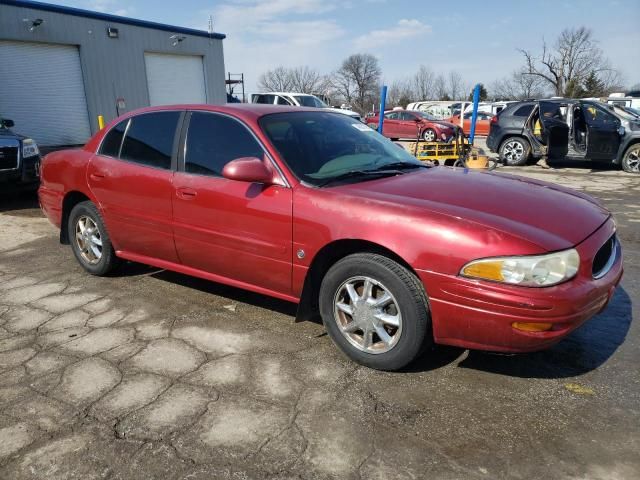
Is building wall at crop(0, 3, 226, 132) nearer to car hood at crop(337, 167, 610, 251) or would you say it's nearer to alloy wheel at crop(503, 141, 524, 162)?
Result: alloy wheel at crop(503, 141, 524, 162)

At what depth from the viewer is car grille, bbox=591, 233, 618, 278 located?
2742mm

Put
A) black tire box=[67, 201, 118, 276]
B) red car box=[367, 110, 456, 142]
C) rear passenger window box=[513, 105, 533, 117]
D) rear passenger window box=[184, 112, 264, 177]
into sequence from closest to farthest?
rear passenger window box=[184, 112, 264, 177], black tire box=[67, 201, 118, 276], rear passenger window box=[513, 105, 533, 117], red car box=[367, 110, 456, 142]

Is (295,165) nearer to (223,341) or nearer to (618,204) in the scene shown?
(223,341)

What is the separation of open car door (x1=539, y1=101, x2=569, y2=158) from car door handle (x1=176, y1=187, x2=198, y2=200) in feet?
33.5

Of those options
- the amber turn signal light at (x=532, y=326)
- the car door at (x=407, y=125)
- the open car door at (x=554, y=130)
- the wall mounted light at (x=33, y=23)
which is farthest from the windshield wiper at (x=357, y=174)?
the car door at (x=407, y=125)

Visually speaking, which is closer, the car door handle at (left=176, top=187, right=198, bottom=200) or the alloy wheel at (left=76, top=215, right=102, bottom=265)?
the car door handle at (left=176, top=187, right=198, bottom=200)

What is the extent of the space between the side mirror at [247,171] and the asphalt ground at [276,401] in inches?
42.7

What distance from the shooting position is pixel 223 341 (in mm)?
3355

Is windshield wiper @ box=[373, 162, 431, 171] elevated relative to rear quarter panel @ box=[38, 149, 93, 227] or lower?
Result: elevated

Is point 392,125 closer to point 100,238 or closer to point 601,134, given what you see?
point 601,134

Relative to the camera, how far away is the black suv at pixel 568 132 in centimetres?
1112

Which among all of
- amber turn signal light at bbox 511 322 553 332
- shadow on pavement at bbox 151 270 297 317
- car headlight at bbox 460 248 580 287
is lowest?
shadow on pavement at bbox 151 270 297 317

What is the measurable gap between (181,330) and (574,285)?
2.50m

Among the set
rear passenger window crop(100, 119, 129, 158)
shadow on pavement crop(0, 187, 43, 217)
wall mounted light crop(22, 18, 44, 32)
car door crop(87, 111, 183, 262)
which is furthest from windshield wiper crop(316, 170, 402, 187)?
wall mounted light crop(22, 18, 44, 32)
